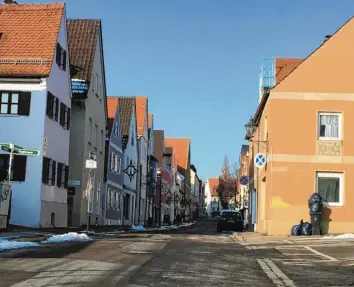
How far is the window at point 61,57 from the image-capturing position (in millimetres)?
31825

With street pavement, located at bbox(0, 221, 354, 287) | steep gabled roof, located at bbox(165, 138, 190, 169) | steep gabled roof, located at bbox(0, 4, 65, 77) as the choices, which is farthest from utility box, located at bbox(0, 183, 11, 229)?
steep gabled roof, located at bbox(165, 138, 190, 169)

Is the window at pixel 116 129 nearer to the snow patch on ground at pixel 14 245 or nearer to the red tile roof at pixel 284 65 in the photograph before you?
the red tile roof at pixel 284 65

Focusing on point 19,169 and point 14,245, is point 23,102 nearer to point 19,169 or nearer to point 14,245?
point 19,169

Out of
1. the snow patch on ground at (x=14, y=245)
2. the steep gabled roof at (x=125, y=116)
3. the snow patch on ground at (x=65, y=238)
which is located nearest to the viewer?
the snow patch on ground at (x=14, y=245)

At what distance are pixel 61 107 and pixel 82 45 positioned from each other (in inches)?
369

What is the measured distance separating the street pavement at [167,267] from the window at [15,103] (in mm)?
14196

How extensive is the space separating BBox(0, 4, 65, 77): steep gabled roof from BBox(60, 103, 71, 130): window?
3664 mm

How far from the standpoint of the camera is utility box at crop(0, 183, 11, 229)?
73.8 ft

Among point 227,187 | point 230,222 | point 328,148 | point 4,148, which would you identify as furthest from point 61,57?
point 227,187

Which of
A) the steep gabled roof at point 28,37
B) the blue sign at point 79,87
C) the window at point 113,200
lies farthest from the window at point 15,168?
the window at point 113,200

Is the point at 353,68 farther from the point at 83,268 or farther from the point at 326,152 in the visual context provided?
the point at 83,268

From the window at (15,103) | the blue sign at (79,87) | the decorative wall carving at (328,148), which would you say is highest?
the blue sign at (79,87)

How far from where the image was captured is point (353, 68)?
28125mm

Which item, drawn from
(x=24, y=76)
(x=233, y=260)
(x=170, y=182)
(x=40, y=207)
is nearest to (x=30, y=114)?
(x=24, y=76)
